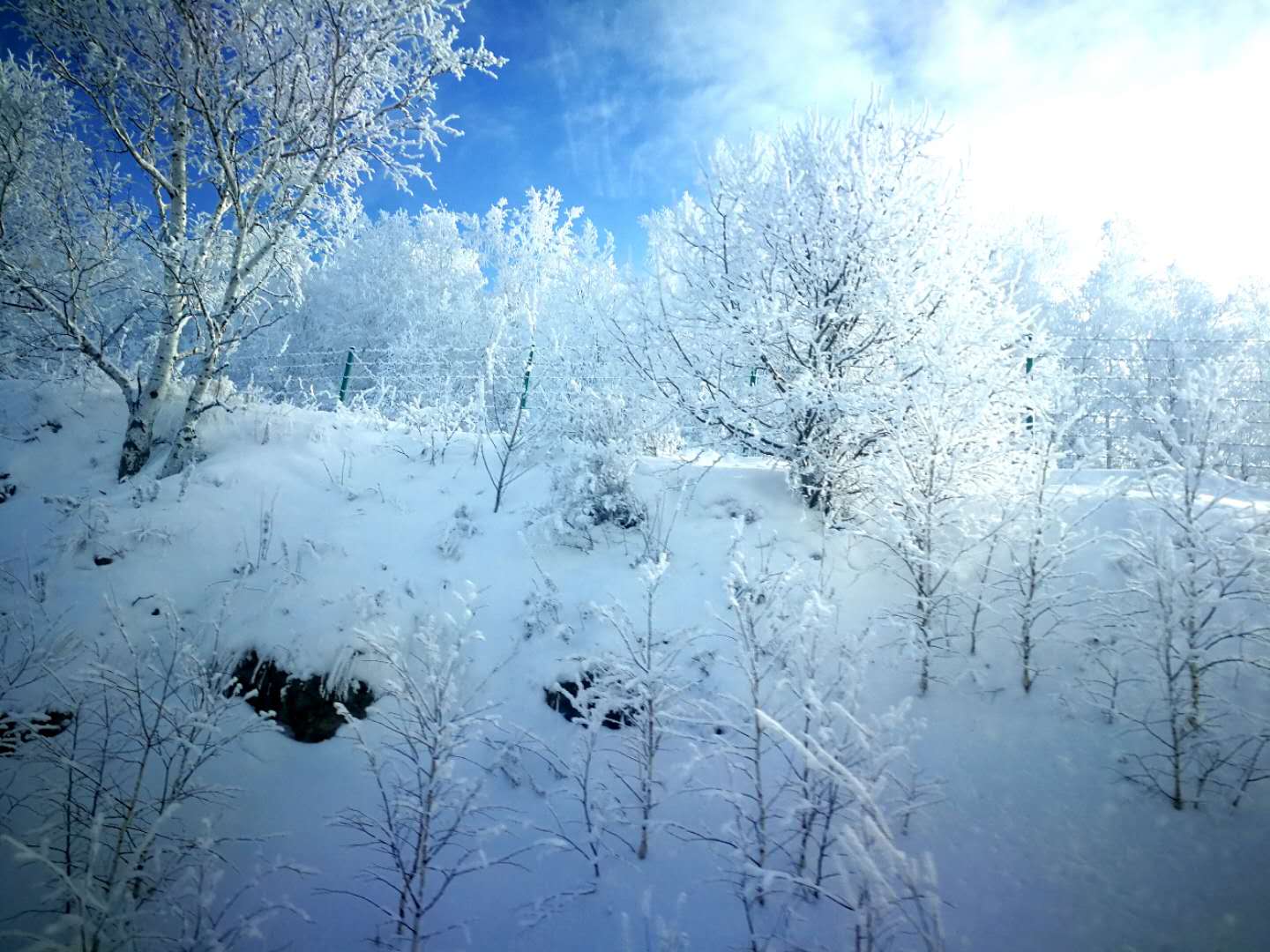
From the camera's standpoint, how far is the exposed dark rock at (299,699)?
13.0ft

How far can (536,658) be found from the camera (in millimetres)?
4422

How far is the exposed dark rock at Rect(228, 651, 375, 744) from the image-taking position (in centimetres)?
396

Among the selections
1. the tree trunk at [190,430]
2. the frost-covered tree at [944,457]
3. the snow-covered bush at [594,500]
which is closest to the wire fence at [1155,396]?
the frost-covered tree at [944,457]

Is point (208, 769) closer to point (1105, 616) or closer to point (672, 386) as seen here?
point (672, 386)

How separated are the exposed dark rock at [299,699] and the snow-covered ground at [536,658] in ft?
0.35

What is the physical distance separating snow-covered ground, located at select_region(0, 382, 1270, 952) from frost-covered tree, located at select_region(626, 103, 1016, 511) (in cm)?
92

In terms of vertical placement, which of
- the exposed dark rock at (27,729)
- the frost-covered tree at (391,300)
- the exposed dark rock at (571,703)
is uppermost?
the frost-covered tree at (391,300)

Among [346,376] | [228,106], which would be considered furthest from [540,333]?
[228,106]

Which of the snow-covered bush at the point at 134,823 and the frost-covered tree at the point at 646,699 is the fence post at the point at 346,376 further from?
the frost-covered tree at the point at 646,699

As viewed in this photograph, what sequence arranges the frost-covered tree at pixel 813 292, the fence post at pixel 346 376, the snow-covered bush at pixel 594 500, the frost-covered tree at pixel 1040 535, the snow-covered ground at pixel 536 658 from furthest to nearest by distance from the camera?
1. the fence post at pixel 346 376
2. the snow-covered bush at pixel 594 500
3. the frost-covered tree at pixel 813 292
4. the frost-covered tree at pixel 1040 535
5. the snow-covered ground at pixel 536 658

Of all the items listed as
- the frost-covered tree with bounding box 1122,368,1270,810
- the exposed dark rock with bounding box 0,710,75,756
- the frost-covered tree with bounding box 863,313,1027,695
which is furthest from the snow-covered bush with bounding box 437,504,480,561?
the frost-covered tree with bounding box 1122,368,1270,810

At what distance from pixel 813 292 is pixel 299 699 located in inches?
237

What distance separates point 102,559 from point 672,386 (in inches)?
229

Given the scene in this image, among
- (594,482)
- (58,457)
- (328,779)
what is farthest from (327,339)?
(328,779)
